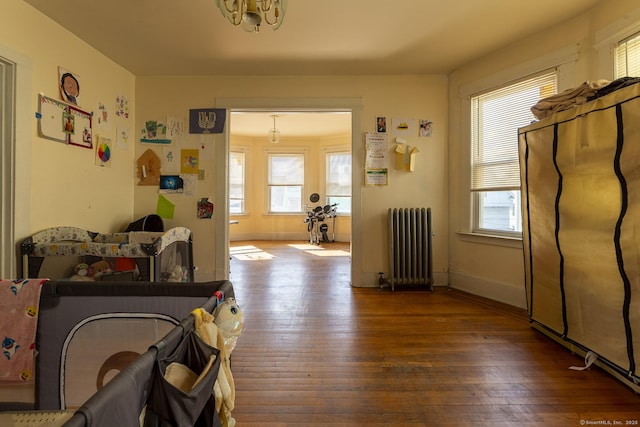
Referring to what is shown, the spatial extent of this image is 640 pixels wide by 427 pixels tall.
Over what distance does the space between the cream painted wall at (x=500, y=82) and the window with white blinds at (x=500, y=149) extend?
96 millimetres

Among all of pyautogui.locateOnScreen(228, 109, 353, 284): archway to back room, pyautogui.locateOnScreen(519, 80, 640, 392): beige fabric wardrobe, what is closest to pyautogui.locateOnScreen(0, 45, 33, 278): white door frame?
pyautogui.locateOnScreen(519, 80, 640, 392): beige fabric wardrobe

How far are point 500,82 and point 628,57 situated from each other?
3.23 feet

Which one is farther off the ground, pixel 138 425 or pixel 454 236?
pixel 454 236

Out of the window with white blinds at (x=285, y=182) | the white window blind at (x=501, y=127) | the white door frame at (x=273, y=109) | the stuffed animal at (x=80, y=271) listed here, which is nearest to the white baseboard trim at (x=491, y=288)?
the white window blind at (x=501, y=127)

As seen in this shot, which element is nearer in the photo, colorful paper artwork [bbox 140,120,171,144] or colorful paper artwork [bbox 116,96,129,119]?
colorful paper artwork [bbox 116,96,129,119]

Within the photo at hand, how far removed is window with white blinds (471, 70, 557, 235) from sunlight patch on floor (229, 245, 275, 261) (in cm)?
356

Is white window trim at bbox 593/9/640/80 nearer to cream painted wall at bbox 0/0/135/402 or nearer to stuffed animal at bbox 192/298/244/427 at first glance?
stuffed animal at bbox 192/298/244/427

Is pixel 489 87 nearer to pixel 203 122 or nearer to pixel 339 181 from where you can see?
pixel 203 122

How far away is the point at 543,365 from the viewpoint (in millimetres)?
1866

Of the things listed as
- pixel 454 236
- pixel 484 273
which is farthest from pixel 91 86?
pixel 484 273

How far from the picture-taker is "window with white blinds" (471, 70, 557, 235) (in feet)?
9.43

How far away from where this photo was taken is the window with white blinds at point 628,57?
6.85 feet

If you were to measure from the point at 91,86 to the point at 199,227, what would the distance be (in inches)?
65.9

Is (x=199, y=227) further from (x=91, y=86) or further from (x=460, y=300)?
(x=460, y=300)
